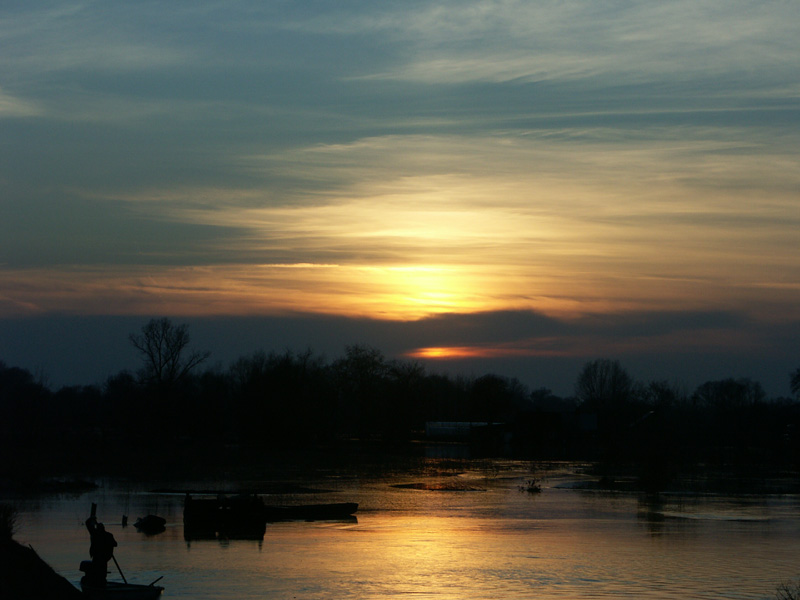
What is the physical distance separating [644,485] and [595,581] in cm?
3794

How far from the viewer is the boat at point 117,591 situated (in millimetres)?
23312

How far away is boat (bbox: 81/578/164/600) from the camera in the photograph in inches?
918

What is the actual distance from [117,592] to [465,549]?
57.3 ft

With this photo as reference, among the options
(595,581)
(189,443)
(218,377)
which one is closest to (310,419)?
(189,443)

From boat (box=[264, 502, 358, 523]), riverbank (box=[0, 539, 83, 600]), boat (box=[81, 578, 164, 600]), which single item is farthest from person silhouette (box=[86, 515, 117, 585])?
boat (box=[264, 502, 358, 523])

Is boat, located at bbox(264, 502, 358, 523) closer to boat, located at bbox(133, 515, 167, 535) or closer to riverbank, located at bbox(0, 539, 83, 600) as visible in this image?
boat, located at bbox(133, 515, 167, 535)

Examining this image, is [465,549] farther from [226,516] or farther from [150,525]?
[150,525]

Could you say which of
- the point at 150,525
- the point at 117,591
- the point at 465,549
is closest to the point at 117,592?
the point at 117,591

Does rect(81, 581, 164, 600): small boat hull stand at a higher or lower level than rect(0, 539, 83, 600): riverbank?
lower

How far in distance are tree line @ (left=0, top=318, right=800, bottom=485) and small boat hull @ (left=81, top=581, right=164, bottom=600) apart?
2083 inches

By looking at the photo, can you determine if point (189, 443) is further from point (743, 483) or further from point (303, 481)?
point (743, 483)

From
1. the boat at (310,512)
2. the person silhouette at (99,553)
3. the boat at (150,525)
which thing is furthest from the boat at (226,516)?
the person silhouette at (99,553)

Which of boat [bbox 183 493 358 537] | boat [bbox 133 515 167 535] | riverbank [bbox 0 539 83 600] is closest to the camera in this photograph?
riverbank [bbox 0 539 83 600]

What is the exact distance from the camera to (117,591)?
928 inches
